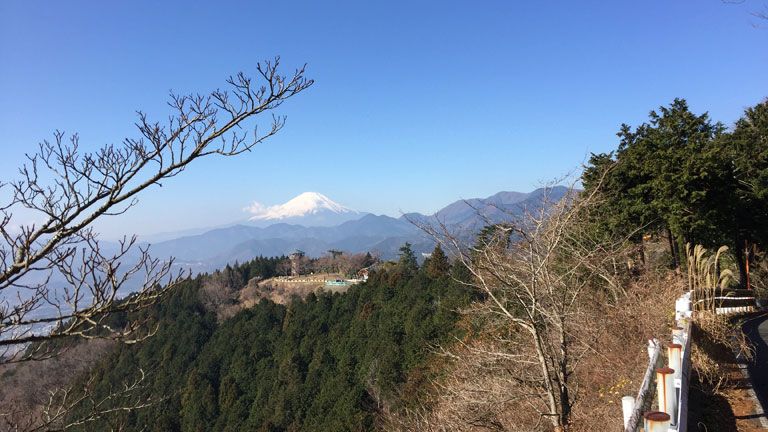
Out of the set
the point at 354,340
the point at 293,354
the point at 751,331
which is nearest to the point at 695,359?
the point at 751,331

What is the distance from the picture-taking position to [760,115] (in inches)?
740

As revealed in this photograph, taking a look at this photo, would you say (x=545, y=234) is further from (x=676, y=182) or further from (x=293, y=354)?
(x=293, y=354)

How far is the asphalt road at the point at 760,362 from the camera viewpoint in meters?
4.53

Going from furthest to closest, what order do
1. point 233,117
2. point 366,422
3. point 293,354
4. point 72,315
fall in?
1. point 293,354
2. point 366,422
3. point 233,117
4. point 72,315

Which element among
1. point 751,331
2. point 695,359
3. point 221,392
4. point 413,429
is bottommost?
point 221,392

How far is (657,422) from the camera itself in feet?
7.79

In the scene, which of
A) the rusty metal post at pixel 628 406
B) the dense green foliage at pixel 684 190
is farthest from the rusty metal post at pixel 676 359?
the dense green foliage at pixel 684 190

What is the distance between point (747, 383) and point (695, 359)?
23.8 inches

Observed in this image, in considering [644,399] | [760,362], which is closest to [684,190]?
[760,362]

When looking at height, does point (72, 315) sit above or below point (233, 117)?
below

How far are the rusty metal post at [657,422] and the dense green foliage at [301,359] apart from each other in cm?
1429

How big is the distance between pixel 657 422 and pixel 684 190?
11.7 metres

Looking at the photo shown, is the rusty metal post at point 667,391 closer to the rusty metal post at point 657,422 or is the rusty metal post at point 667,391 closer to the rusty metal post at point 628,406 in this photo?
the rusty metal post at point 628,406

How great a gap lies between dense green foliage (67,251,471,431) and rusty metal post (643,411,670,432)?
14287 millimetres
